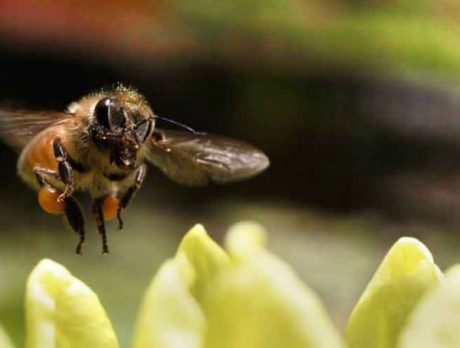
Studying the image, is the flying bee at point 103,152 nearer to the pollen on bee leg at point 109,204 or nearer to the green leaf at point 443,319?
the pollen on bee leg at point 109,204

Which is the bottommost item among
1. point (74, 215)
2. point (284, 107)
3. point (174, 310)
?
point (284, 107)

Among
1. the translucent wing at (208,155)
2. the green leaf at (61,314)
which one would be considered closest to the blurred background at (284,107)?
the translucent wing at (208,155)

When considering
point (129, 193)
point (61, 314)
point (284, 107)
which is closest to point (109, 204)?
point (129, 193)

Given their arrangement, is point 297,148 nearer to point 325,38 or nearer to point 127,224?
point 325,38

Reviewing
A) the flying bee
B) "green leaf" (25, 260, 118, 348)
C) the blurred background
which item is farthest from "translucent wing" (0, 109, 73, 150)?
the blurred background

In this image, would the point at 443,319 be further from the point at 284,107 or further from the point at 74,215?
the point at 284,107

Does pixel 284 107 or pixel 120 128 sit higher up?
pixel 120 128
